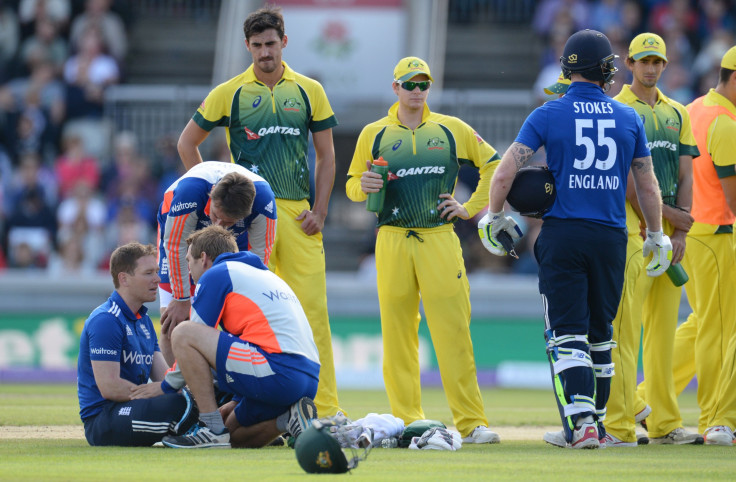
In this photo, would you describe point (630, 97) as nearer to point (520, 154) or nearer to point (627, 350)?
point (520, 154)

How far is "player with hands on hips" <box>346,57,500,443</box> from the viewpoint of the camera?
9.11 m

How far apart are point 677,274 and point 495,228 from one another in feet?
5.36

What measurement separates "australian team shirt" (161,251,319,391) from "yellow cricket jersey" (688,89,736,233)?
11.5ft

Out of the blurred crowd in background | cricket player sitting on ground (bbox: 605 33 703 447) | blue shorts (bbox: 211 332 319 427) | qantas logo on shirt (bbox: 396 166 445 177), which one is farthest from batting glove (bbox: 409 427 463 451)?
the blurred crowd in background

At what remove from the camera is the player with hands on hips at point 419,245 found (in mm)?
9109

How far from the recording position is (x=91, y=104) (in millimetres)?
20031

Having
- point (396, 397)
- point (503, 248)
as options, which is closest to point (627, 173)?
point (503, 248)

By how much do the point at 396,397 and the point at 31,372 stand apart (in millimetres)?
7934

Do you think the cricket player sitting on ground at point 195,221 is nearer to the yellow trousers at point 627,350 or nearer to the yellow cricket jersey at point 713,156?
the yellow trousers at point 627,350

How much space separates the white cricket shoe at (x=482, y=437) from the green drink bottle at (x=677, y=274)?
1742mm

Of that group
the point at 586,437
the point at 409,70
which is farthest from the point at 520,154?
the point at 586,437

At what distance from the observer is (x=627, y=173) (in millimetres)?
8234

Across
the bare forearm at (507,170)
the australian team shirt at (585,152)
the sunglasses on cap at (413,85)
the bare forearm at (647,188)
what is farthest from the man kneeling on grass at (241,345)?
the bare forearm at (647,188)

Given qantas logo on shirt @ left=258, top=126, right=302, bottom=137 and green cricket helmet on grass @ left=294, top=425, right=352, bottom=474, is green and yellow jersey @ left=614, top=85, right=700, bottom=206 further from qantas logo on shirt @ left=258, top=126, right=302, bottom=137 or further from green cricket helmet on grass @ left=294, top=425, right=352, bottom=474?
green cricket helmet on grass @ left=294, top=425, right=352, bottom=474
